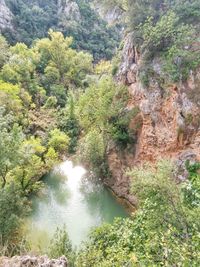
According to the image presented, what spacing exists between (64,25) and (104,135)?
48.4m

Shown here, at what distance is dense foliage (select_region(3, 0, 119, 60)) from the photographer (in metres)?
67.2

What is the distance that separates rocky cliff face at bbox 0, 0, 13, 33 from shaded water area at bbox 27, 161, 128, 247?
40.8 m

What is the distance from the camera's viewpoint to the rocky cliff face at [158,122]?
76.6 feet

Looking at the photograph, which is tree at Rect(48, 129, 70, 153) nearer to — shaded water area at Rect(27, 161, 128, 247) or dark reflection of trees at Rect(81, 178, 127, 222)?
shaded water area at Rect(27, 161, 128, 247)

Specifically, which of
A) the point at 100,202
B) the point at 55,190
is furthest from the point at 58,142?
the point at 100,202

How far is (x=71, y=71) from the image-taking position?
5122cm

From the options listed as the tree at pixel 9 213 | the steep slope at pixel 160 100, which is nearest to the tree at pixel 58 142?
the steep slope at pixel 160 100

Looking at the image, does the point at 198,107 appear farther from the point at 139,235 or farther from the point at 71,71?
the point at 71,71

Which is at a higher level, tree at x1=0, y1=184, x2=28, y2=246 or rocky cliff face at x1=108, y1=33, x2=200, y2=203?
rocky cliff face at x1=108, y1=33, x2=200, y2=203

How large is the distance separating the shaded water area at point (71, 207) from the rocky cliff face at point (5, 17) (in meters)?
40.8

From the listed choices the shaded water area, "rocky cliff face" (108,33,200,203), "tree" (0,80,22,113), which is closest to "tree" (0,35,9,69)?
"tree" (0,80,22,113)

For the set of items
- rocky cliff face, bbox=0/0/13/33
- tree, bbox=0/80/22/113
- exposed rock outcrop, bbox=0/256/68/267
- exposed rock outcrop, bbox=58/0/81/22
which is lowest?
exposed rock outcrop, bbox=0/256/68/267

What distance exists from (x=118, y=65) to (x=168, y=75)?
29.5 feet

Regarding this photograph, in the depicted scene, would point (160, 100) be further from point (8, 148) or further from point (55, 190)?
point (8, 148)
